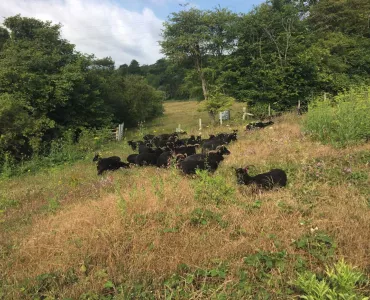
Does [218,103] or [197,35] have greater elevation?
[197,35]

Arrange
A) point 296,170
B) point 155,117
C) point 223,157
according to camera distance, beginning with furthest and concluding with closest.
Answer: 1. point 155,117
2. point 223,157
3. point 296,170

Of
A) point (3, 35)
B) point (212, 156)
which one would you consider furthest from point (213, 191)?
point (3, 35)

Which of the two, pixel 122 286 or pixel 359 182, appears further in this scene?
pixel 359 182

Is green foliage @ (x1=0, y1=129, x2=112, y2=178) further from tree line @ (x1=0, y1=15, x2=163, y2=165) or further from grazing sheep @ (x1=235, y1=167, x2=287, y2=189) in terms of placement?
grazing sheep @ (x1=235, y1=167, x2=287, y2=189)

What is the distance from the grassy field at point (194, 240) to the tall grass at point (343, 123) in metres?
1.89

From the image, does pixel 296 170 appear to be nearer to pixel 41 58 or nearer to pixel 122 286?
pixel 122 286

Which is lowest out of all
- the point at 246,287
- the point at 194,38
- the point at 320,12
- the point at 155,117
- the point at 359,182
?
the point at 246,287

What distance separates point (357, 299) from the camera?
246 cm

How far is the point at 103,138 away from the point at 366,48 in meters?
28.1

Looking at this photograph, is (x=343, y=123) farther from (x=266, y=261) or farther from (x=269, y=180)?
(x=266, y=261)

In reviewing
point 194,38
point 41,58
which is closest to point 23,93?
point 41,58

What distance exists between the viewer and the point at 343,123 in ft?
24.7

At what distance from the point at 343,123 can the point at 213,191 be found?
5.03m

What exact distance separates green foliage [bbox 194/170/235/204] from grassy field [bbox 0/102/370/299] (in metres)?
0.02
